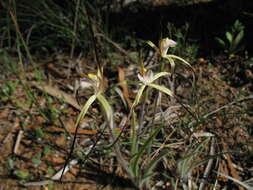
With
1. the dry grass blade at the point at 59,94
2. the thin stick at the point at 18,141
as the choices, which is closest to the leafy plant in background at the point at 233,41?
the dry grass blade at the point at 59,94

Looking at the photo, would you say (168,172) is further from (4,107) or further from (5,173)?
(4,107)

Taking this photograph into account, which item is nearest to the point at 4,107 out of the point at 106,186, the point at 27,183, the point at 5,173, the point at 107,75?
the point at 5,173

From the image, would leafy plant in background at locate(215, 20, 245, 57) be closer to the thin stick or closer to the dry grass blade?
the dry grass blade

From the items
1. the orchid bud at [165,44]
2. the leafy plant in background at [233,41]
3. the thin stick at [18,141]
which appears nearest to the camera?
the orchid bud at [165,44]

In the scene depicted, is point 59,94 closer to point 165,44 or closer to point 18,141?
point 18,141

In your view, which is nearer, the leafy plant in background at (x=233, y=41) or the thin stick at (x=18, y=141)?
the thin stick at (x=18, y=141)

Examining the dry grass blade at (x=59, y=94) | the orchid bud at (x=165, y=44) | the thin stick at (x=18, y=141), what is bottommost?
the thin stick at (x=18, y=141)

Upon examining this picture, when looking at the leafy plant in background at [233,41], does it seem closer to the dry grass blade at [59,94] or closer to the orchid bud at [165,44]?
the orchid bud at [165,44]

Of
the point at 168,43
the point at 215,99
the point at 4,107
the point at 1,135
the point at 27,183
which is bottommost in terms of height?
the point at 27,183

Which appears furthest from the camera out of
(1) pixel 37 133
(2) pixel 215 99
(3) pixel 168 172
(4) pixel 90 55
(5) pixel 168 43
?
(4) pixel 90 55

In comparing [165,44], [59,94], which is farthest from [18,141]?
[165,44]

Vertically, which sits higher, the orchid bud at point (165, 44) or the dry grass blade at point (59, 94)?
the orchid bud at point (165, 44)
